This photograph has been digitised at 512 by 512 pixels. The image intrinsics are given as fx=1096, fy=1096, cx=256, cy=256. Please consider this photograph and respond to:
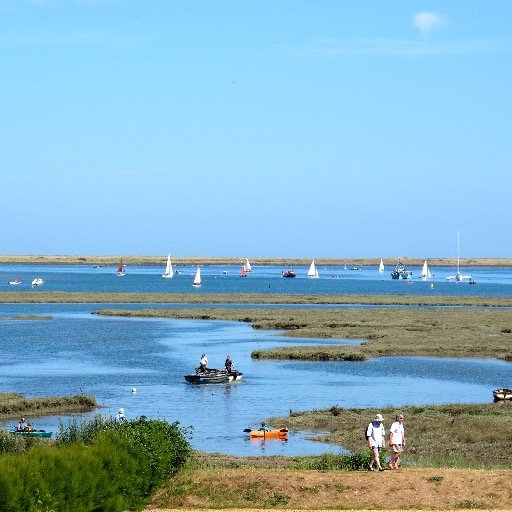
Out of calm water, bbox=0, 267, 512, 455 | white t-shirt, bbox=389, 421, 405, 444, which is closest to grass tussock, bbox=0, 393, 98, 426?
Answer: calm water, bbox=0, 267, 512, 455

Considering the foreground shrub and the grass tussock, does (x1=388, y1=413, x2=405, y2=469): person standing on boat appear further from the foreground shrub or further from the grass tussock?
the grass tussock

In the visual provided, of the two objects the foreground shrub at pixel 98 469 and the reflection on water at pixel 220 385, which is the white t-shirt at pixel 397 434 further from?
the reflection on water at pixel 220 385

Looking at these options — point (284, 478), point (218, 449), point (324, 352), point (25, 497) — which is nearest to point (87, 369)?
point (324, 352)

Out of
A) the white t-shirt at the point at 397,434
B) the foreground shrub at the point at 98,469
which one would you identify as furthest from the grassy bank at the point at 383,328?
the foreground shrub at the point at 98,469

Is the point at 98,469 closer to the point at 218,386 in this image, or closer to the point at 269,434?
the point at 269,434

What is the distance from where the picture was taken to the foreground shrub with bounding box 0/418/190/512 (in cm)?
1989

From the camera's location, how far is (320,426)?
44281mm

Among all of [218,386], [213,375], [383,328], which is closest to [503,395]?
[218,386]

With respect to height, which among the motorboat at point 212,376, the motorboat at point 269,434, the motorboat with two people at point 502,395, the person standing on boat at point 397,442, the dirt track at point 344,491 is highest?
the person standing on boat at point 397,442

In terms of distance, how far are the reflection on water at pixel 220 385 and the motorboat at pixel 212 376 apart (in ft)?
1.70

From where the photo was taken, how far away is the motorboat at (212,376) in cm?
5950

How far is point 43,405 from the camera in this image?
160ft

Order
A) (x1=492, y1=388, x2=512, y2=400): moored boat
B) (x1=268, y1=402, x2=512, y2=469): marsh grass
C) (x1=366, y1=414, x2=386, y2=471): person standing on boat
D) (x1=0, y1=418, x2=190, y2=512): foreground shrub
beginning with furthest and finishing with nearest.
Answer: (x1=492, y1=388, x2=512, y2=400): moored boat < (x1=268, y1=402, x2=512, y2=469): marsh grass < (x1=366, y1=414, x2=386, y2=471): person standing on boat < (x1=0, y1=418, x2=190, y2=512): foreground shrub

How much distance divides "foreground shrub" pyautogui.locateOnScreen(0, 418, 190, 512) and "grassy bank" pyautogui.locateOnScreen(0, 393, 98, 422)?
802 inches
